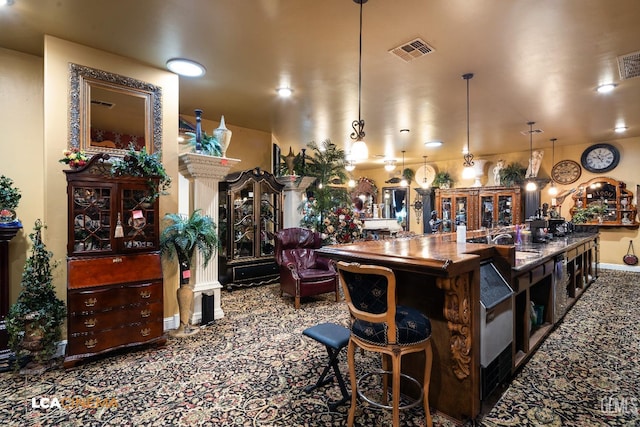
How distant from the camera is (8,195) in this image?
9.04 feet

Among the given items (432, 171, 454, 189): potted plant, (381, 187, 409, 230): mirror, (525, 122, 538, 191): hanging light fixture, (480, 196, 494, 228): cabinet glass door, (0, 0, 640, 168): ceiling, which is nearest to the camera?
(0, 0, 640, 168): ceiling

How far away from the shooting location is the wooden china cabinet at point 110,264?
268 cm

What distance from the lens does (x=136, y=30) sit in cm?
264

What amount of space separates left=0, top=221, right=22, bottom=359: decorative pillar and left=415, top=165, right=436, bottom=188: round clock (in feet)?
28.6

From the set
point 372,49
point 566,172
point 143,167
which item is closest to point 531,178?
point 566,172

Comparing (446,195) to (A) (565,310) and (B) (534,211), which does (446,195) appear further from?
(A) (565,310)

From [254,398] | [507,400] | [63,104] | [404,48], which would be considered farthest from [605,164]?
[63,104]

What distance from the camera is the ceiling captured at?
2361mm

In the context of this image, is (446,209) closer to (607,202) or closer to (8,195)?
(607,202)

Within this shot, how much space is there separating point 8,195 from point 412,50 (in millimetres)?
3824

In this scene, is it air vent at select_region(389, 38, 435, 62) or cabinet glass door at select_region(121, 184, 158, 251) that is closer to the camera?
air vent at select_region(389, 38, 435, 62)

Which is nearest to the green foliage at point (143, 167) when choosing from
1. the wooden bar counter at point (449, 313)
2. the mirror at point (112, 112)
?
the mirror at point (112, 112)

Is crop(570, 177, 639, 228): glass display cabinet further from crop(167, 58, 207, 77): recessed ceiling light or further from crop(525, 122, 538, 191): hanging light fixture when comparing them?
crop(167, 58, 207, 77): recessed ceiling light

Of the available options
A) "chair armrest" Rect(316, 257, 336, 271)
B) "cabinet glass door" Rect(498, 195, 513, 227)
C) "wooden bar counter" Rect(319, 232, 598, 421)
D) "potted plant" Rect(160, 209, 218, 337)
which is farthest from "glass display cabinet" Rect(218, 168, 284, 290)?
"cabinet glass door" Rect(498, 195, 513, 227)
